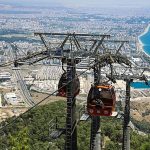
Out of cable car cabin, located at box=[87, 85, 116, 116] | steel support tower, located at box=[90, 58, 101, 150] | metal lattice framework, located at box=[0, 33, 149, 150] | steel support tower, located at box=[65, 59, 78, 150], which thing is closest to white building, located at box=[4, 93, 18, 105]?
metal lattice framework, located at box=[0, 33, 149, 150]

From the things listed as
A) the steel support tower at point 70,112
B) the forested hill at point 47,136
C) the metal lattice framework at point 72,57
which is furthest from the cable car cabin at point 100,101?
the forested hill at point 47,136

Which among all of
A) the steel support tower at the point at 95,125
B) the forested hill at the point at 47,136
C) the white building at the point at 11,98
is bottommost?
the white building at the point at 11,98

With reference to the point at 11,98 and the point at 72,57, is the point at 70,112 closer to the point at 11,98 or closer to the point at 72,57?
the point at 72,57

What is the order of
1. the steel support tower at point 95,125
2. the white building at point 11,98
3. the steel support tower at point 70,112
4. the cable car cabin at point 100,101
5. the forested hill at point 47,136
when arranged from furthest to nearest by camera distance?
the white building at point 11,98
the forested hill at point 47,136
the steel support tower at point 95,125
the cable car cabin at point 100,101
the steel support tower at point 70,112

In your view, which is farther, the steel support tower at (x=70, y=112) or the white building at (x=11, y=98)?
the white building at (x=11, y=98)

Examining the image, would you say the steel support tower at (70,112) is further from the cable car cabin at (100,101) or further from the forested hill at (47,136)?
the forested hill at (47,136)

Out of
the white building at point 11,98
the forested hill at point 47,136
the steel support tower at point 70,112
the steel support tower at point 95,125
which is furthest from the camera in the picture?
Result: the white building at point 11,98

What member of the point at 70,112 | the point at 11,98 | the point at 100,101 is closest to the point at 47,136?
the point at 100,101

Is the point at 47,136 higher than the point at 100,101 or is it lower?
lower
